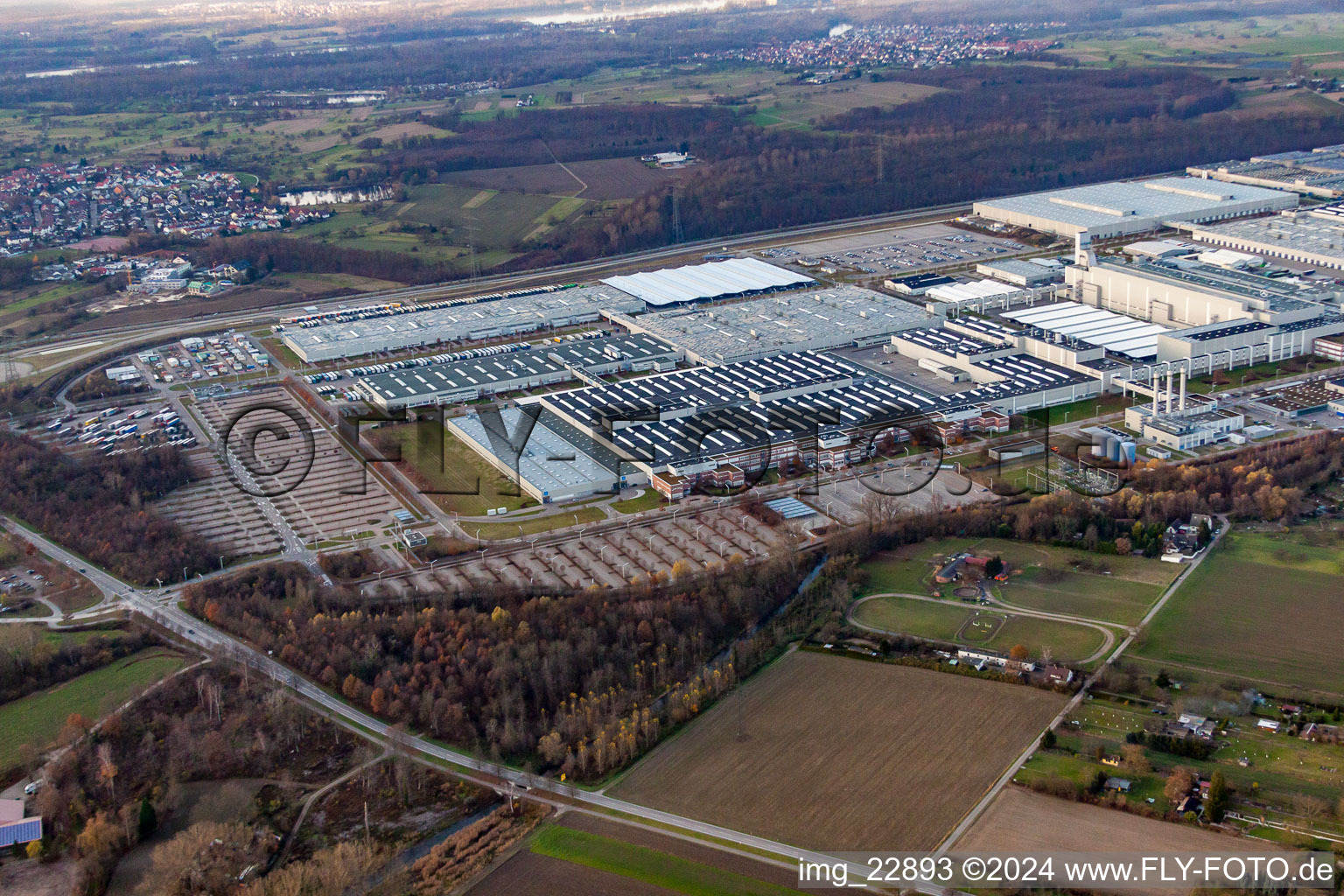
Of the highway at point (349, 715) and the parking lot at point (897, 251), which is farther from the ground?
the parking lot at point (897, 251)

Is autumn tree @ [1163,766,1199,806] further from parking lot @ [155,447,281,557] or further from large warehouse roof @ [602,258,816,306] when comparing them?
large warehouse roof @ [602,258,816,306]

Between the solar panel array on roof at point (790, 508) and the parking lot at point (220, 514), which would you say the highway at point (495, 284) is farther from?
the solar panel array on roof at point (790, 508)

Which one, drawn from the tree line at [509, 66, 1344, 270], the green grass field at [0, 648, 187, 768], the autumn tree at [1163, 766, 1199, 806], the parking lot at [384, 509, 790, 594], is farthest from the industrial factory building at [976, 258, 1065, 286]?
the green grass field at [0, 648, 187, 768]

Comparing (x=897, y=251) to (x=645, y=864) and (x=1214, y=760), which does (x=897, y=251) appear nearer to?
(x=1214, y=760)

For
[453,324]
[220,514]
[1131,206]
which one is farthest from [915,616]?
[1131,206]

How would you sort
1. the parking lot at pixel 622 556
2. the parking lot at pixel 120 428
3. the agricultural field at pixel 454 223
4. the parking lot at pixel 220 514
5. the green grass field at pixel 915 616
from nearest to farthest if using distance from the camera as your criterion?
1. the green grass field at pixel 915 616
2. the parking lot at pixel 622 556
3. the parking lot at pixel 220 514
4. the parking lot at pixel 120 428
5. the agricultural field at pixel 454 223

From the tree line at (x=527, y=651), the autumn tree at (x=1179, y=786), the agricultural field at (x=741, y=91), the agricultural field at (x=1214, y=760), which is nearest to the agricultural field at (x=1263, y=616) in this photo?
the agricultural field at (x=1214, y=760)
